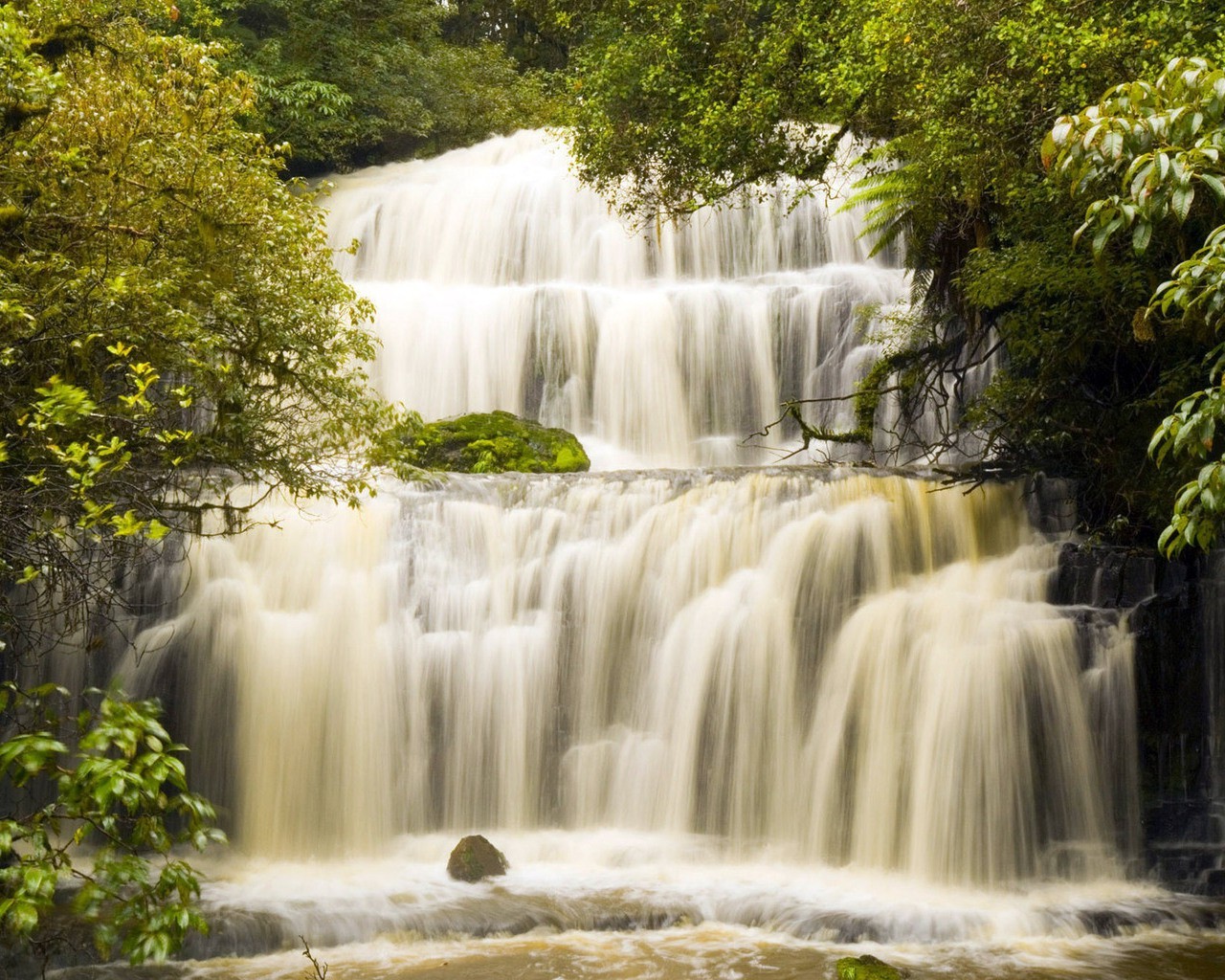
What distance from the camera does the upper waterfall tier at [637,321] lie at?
52.9ft

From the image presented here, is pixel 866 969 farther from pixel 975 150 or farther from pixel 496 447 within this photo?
pixel 496 447

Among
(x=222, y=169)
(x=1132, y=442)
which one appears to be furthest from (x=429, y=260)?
(x=1132, y=442)

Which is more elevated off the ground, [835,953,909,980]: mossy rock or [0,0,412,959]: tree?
[0,0,412,959]: tree

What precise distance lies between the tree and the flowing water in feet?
3.38

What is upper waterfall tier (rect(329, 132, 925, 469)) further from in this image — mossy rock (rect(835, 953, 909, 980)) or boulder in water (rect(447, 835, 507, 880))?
mossy rock (rect(835, 953, 909, 980))

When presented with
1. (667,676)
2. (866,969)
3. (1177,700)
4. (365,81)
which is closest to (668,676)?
(667,676)

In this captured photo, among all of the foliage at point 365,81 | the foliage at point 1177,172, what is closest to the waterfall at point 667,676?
the foliage at point 1177,172

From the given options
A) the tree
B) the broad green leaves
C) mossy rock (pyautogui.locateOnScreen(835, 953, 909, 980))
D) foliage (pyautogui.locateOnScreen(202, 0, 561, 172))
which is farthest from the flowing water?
foliage (pyautogui.locateOnScreen(202, 0, 561, 172))

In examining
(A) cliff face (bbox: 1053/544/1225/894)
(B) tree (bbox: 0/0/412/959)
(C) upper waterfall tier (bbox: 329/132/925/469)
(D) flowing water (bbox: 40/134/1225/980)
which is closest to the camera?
(B) tree (bbox: 0/0/412/959)

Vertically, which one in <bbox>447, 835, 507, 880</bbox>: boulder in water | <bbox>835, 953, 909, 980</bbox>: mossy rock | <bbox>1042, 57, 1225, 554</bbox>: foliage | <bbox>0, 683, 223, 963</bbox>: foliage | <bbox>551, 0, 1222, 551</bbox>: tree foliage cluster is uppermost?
Result: <bbox>551, 0, 1222, 551</bbox>: tree foliage cluster

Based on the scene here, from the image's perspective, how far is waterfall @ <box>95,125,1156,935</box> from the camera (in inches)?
372

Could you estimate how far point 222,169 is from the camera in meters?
8.77

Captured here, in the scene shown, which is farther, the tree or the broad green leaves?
the tree

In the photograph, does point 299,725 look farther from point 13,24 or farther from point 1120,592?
point 1120,592
